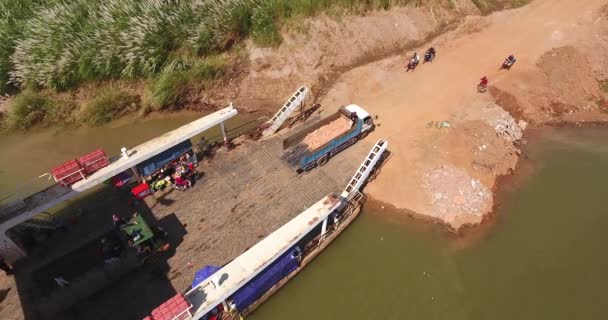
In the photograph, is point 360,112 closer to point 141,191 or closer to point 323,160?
point 323,160

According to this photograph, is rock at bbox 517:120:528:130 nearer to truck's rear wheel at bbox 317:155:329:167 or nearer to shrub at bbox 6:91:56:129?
truck's rear wheel at bbox 317:155:329:167

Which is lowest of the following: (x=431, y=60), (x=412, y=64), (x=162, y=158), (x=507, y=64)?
(x=507, y=64)

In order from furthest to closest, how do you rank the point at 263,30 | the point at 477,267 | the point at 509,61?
1. the point at 263,30
2. the point at 509,61
3. the point at 477,267

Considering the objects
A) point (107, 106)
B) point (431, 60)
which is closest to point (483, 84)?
point (431, 60)

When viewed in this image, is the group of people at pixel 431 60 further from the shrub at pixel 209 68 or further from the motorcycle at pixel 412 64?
the shrub at pixel 209 68

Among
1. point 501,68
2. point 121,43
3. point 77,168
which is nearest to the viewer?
point 77,168

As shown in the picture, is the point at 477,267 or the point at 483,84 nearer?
the point at 477,267

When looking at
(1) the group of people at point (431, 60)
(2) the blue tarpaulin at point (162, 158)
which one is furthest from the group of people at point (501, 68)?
(2) the blue tarpaulin at point (162, 158)

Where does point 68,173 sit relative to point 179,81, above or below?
above
